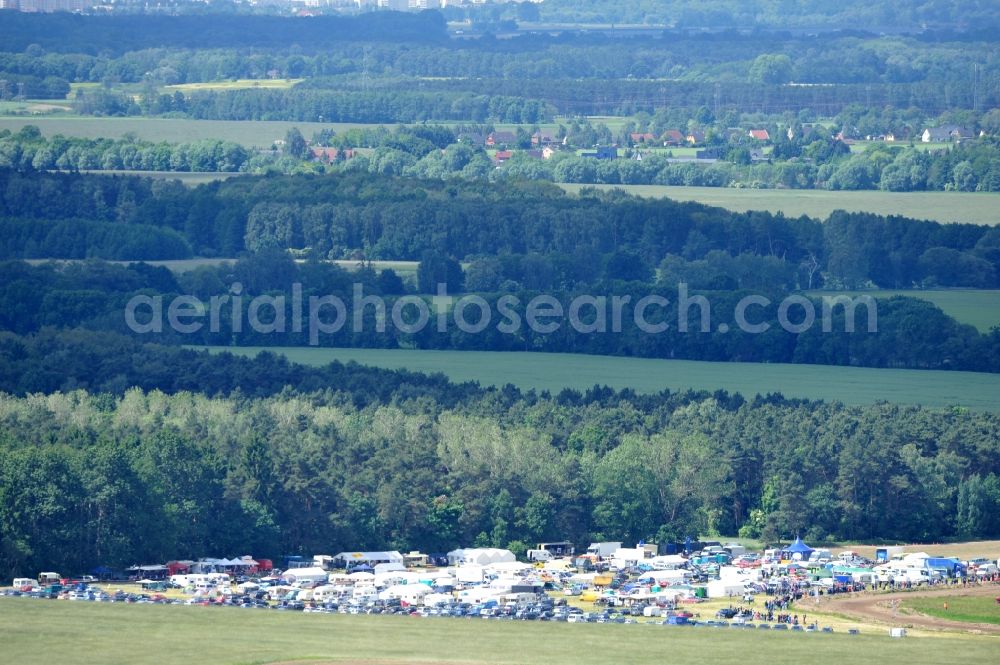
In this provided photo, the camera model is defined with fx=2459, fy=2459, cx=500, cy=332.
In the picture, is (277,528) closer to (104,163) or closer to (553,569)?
(553,569)

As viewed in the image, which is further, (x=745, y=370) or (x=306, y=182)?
(x=306, y=182)

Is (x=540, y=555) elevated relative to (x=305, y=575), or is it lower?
lower

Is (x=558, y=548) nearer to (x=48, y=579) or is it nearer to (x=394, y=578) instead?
(x=394, y=578)

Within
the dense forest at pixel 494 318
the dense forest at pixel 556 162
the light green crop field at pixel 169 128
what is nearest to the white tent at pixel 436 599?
the dense forest at pixel 494 318

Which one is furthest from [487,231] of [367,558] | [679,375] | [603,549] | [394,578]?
[394,578]

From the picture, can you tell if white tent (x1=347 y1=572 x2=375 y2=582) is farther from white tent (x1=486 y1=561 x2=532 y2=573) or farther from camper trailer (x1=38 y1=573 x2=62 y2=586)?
camper trailer (x1=38 y1=573 x2=62 y2=586)

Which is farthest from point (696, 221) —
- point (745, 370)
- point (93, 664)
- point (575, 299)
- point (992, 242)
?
point (93, 664)
